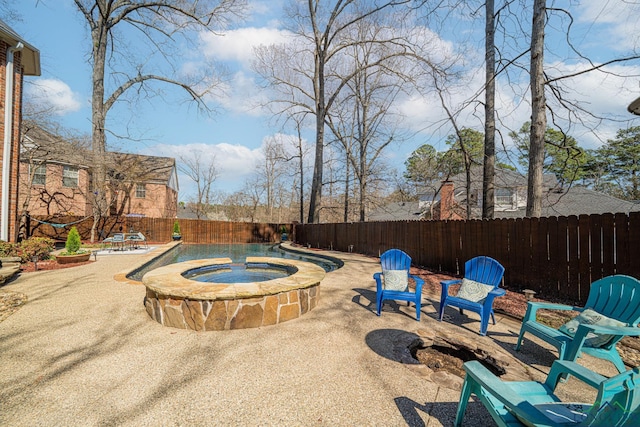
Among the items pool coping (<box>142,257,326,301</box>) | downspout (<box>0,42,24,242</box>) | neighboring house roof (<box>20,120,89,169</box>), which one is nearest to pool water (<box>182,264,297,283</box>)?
pool coping (<box>142,257,326,301</box>)

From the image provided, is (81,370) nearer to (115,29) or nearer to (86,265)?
(86,265)

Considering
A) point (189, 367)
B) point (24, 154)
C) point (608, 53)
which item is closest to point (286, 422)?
point (189, 367)

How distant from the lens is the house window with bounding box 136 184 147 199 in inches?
787

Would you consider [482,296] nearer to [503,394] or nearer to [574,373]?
[574,373]

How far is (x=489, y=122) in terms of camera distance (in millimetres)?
7793

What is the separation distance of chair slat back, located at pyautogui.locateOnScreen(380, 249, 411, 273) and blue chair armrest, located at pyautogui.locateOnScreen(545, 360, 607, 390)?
2.80 m

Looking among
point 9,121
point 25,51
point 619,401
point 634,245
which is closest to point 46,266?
point 9,121

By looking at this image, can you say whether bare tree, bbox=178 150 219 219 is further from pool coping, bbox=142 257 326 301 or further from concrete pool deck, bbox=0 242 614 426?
concrete pool deck, bbox=0 242 614 426

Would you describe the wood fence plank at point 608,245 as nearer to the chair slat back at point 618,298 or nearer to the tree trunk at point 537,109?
the tree trunk at point 537,109

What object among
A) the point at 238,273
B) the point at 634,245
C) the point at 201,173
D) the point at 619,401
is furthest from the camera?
the point at 201,173

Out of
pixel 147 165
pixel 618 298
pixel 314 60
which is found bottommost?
pixel 618 298

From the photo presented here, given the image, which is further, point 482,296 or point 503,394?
point 482,296

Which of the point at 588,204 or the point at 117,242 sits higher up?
the point at 588,204

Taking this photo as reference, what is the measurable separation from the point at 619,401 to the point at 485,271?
121 inches
